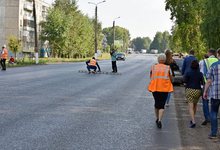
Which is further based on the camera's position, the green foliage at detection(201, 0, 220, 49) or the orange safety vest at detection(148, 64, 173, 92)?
the green foliage at detection(201, 0, 220, 49)

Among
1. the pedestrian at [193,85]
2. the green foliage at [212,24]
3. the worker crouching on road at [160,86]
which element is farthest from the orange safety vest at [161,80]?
the green foliage at [212,24]

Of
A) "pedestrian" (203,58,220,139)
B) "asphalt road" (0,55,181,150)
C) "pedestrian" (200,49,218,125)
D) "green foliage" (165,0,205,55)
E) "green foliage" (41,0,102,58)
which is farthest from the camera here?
"green foliage" (41,0,102,58)

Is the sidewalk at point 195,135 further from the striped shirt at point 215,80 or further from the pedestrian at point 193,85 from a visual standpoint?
the striped shirt at point 215,80

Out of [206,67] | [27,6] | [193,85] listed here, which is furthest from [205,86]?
[27,6]

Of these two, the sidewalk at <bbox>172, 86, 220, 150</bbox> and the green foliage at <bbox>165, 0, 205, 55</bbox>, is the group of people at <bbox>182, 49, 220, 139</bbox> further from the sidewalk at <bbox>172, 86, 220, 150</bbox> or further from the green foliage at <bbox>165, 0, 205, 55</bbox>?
the green foliage at <bbox>165, 0, 205, 55</bbox>

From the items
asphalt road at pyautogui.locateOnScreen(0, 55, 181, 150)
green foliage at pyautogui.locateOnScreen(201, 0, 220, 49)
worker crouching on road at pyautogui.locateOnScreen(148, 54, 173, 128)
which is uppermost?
green foliage at pyautogui.locateOnScreen(201, 0, 220, 49)

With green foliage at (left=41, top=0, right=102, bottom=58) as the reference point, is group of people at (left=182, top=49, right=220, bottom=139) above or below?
below

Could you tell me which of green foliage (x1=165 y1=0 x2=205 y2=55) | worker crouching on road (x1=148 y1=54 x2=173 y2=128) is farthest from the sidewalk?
green foliage (x1=165 y1=0 x2=205 y2=55)

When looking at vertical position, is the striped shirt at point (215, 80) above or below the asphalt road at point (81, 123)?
above

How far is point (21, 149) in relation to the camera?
7.03m

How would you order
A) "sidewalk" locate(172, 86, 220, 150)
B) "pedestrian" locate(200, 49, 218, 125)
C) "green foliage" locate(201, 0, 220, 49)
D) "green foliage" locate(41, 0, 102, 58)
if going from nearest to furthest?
1. "sidewalk" locate(172, 86, 220, 150)
2. "pedestrian" locate(200, 49, 218, 125)
3. "green foliage" locate(201, 0, 220, 49)
4. "green foliage" locate(41, 0, 102, 58)

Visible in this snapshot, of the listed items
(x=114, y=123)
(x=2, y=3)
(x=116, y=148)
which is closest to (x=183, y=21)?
(x=114, y=123)

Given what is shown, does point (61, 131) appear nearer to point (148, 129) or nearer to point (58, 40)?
point (148, 129)

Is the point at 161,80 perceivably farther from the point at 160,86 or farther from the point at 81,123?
the point at 81,123
